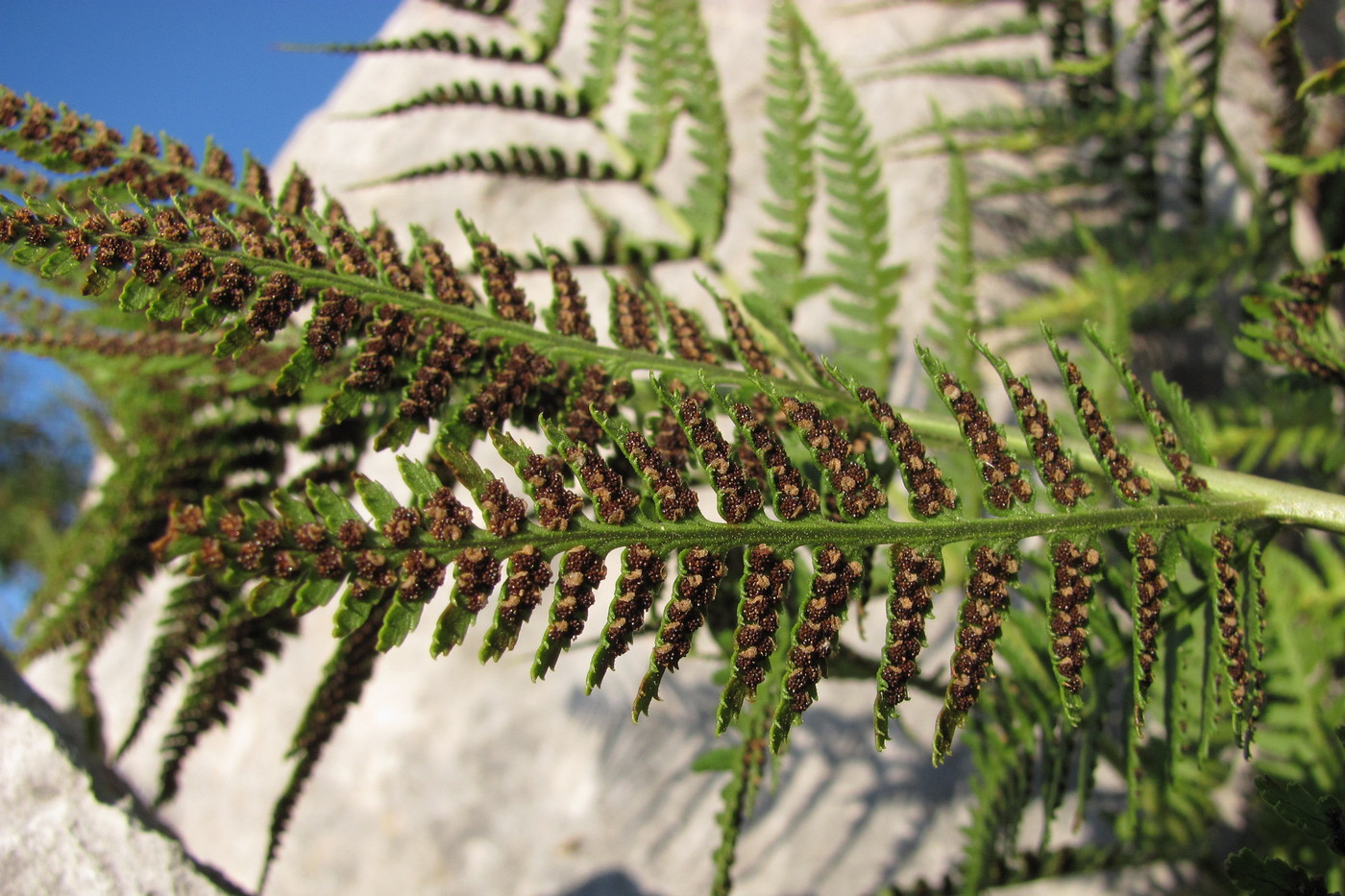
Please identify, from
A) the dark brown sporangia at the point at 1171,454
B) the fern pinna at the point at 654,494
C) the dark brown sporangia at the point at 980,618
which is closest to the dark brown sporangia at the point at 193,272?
the fern pinna at the point at 654,494

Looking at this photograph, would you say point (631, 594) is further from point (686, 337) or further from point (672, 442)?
point (686, 337)

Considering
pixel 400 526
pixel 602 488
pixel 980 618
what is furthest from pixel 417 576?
pixel 980 618

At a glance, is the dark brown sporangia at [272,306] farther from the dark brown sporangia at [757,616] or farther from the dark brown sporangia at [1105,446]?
the dark brown sporangia at [1105,446]

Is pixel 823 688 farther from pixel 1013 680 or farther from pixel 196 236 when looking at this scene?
pixel 196 236

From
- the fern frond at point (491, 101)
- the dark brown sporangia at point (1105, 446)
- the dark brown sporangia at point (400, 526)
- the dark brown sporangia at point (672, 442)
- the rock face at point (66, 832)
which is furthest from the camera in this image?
the fern frond at point (491, 101)

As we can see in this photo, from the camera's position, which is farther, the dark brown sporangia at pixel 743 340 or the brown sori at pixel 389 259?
the dark brown sporangia at pixel 743 340

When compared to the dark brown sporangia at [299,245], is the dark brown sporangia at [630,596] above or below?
below

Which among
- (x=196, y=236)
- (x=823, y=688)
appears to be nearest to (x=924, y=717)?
(x=823, y=688)
